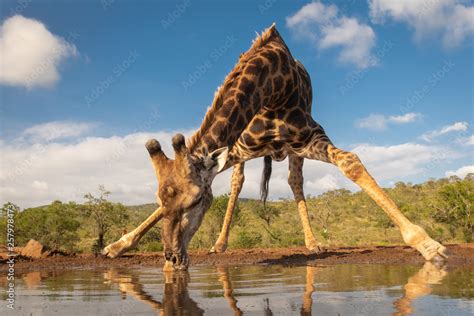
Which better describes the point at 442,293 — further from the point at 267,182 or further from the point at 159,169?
the point at 267,182

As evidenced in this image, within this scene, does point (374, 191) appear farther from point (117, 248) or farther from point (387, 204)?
point (117, 248)

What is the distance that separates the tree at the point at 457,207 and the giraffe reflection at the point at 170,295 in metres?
19.1

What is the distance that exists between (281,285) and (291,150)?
465cm

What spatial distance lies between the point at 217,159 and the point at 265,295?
2.24 meters

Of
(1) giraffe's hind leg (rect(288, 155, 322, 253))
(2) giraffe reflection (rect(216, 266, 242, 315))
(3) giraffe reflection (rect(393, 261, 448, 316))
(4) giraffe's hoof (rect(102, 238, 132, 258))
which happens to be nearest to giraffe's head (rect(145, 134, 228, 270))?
(2) giraffe reflection (rect(216, 266, 242, 315))

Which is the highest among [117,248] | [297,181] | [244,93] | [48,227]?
[244,93]

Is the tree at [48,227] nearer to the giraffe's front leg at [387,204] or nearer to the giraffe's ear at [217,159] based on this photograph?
the giraffe's front leg at [387,204]

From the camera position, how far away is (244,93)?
7078 mm

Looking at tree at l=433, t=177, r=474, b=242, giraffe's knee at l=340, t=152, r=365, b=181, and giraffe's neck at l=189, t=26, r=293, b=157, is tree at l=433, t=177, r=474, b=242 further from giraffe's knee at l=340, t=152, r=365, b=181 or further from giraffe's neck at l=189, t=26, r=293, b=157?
giraffe's neck at l=189, t=26, r=293, b=157

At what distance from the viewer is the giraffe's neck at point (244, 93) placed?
21.0 feet

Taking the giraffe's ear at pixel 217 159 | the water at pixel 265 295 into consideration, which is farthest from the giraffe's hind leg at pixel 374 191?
the giraffe's ear at pixel 217 159

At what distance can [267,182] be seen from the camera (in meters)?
12.2

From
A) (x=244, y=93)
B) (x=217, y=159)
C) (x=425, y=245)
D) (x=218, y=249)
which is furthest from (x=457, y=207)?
(x=217, y=159)

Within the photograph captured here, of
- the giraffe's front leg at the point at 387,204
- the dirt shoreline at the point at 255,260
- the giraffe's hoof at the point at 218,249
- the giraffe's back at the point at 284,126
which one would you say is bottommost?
the dirt shoreline at the point at 255,260
